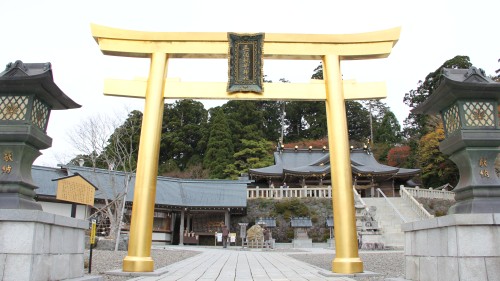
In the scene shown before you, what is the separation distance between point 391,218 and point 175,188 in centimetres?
1385

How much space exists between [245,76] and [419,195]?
71.3 ft

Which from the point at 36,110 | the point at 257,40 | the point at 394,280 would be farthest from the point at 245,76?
the point at 394,280

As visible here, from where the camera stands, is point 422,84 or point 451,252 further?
point 422,84

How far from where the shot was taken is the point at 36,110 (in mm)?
5312

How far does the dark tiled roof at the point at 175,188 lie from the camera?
2348cm

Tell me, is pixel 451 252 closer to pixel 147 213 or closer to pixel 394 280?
pixel 394 280

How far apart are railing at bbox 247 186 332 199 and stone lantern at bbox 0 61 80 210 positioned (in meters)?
22.7

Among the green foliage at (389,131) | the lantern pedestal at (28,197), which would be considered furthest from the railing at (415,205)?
the green foliage at (389,131)

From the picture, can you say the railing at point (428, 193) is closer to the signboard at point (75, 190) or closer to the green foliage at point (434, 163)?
the green foliage at point (434, 163)

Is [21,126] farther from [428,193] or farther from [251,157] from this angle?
[251,157]

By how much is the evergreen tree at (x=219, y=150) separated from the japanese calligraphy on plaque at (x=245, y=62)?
29.7 meters

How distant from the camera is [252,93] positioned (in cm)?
848

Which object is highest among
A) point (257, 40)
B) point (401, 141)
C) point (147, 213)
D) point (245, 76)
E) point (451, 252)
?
point (401, 141)

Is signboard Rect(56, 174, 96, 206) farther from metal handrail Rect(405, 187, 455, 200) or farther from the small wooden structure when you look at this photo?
metal handrail Rect(405, 187, 455, 200)
